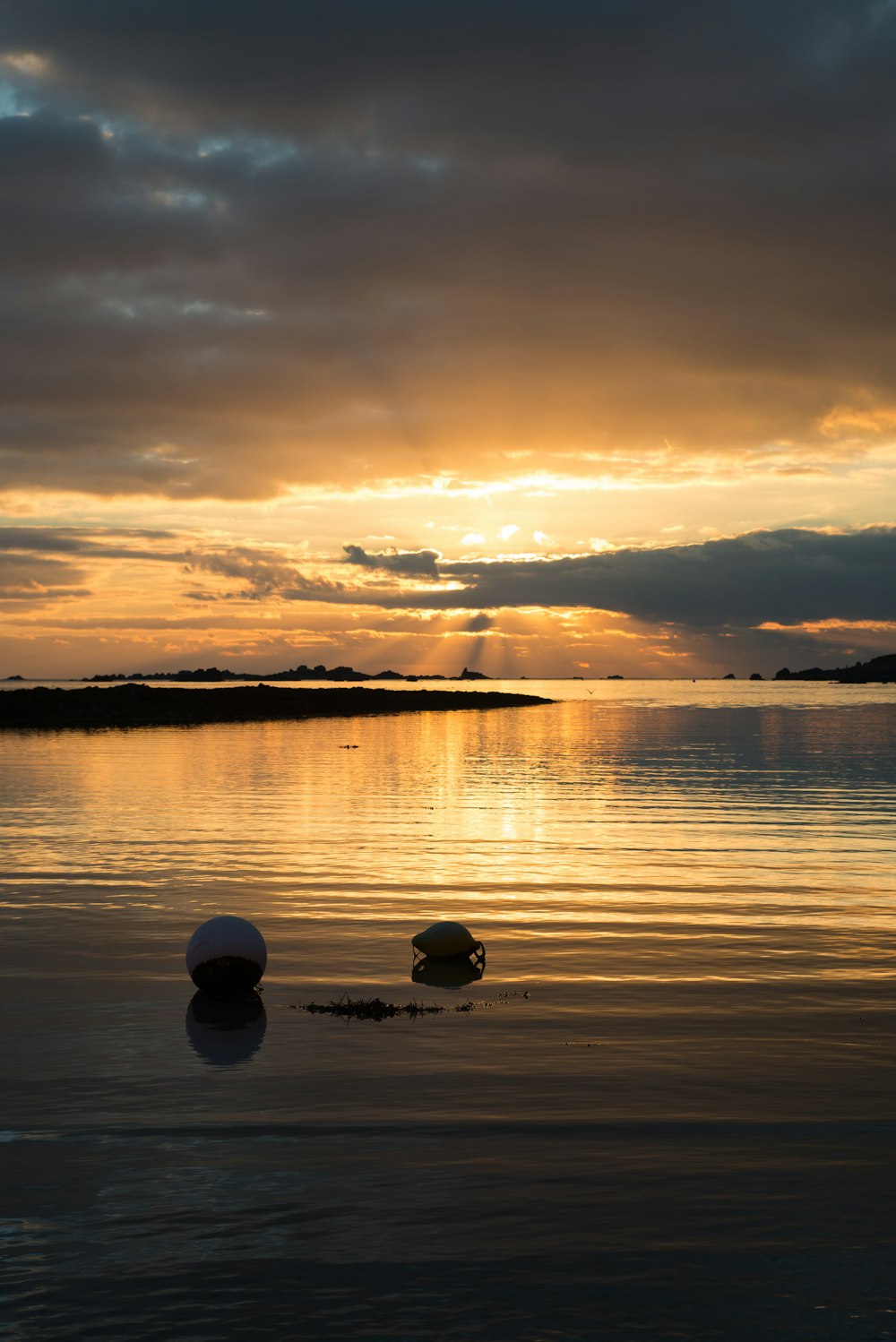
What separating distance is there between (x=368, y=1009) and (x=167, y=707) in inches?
5098

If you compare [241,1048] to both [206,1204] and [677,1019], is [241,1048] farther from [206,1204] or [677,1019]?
[677,1019]

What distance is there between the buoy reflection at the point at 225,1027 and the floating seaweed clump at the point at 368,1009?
76cm

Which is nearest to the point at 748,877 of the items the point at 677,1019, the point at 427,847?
the point at 427,847

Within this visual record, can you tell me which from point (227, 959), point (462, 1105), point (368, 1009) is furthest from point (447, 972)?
point (462, 1105)

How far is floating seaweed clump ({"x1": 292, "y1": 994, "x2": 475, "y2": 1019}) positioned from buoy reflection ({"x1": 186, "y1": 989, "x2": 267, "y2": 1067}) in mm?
762

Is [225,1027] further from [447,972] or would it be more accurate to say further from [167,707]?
[167,707]

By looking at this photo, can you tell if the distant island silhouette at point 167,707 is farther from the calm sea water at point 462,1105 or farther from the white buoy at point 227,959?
the white buoy at point 227,959

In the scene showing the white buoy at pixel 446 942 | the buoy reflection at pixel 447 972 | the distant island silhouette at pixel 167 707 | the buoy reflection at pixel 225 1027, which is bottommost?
the buoy reflection at pixel 447 972

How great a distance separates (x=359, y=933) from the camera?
72.3 feet

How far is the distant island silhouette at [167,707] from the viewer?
125 m

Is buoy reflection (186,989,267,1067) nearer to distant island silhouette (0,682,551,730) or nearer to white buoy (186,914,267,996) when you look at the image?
white buoy (186,914,267,996)

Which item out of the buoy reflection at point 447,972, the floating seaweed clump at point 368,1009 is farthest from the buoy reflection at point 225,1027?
the buoy reflection at point 447,972

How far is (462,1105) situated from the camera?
41.2 ft

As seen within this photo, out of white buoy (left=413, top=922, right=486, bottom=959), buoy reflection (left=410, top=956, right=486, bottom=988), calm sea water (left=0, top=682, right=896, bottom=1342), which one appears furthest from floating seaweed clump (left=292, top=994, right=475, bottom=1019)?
white buoy (left=413, top=922, right=486, bottom=959)
